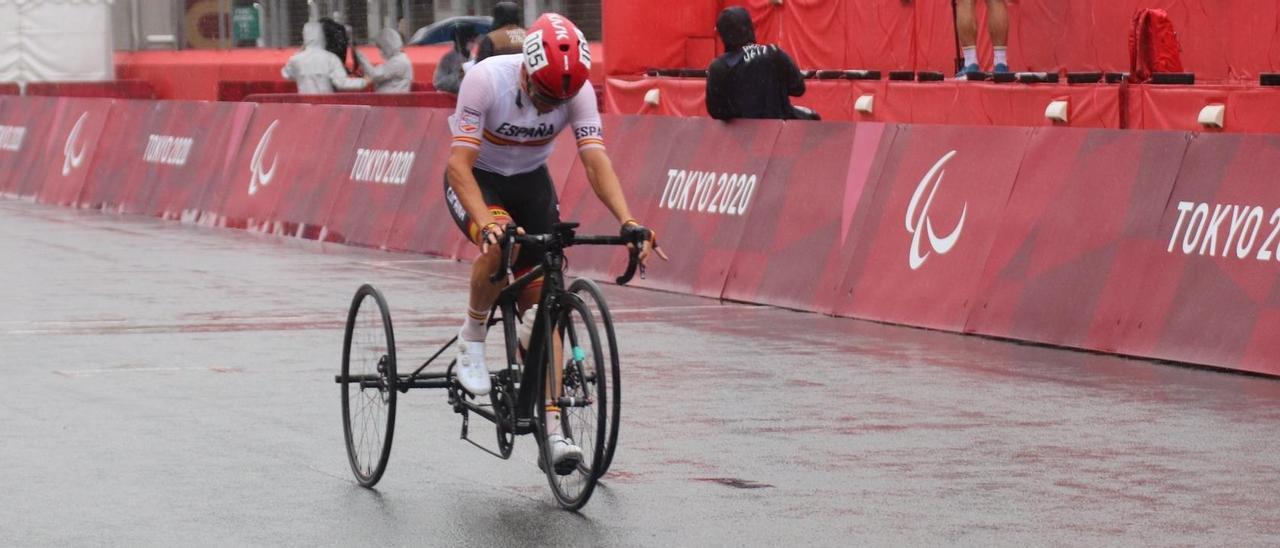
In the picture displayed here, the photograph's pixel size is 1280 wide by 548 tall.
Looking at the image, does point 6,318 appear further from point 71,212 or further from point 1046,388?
point 71,212

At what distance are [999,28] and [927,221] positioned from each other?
677 cm

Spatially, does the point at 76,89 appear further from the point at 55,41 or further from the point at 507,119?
the point at 507,119

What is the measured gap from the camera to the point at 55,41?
139ft

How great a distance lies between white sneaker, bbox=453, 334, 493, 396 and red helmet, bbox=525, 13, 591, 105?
105 cm

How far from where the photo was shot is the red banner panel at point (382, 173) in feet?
68.8

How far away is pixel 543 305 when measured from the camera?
826 cm

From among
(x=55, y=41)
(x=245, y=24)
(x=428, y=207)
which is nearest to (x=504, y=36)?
(x=428, y=207)

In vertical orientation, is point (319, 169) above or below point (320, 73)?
below

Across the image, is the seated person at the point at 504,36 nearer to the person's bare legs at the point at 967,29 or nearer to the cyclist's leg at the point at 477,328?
the person's bare legs at the point at 967,29

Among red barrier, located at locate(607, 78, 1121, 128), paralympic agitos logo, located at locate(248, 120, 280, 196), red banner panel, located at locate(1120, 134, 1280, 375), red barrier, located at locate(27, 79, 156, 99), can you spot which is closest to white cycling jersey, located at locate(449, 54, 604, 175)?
red banner panel, located at locate(1120, 134, 1280, 375)

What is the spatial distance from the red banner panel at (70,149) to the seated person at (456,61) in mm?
4612

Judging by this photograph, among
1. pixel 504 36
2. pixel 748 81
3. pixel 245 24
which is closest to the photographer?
pixel 748 81

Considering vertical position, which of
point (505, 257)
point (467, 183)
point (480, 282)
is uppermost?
point (467, 183)

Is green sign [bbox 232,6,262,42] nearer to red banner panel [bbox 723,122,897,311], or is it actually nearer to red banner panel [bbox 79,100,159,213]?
Answer: red banner panel [bbox 79,100,159,213]
